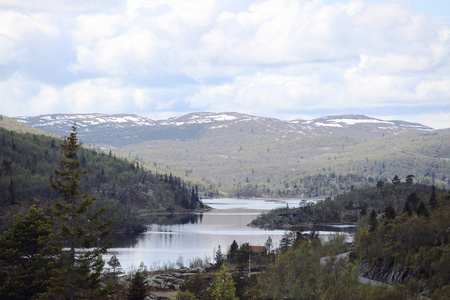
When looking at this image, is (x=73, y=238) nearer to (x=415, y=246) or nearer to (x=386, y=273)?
(x=386, y=273)

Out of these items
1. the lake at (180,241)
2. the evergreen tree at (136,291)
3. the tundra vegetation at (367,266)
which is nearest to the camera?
the evergreen tree at (136,291)

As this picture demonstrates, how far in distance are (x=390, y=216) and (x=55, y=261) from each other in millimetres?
49445

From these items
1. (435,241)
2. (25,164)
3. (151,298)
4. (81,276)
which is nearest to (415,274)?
(435,241)

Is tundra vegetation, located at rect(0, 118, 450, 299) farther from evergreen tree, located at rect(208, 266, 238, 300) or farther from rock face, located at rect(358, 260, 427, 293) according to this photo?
rock face, located at rect(358, 260, 427, 293)

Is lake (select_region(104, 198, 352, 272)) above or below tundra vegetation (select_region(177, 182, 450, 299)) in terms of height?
below

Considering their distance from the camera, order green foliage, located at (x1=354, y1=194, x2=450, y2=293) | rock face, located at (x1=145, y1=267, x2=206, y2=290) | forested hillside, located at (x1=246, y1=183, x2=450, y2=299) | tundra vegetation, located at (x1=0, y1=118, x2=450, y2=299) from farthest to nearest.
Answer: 1. rock face, located at (x1=145, y1=267, x2=206, y2=290)
2. green foliage, located at (x1=354, y1=194, x2=450, y2=293)
3. forested hillside, located at (x1=246, y1=183, x2=450, y2=299)
4. tundra vegetation, located at (x1=0, y1=118, x2=450, y2=299)

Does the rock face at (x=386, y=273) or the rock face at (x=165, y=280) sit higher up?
the rock face at (x=386, y=273)

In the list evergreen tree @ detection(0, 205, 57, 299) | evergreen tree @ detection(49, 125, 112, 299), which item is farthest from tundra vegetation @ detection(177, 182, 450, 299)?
evergreen tree @ detection(49, 125, 112, 299)

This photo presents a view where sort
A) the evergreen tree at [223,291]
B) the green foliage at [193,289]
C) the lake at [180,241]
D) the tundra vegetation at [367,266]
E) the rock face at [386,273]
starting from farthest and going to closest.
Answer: the lake at [180,241] → the rock face at [386,273] → the green foliage at [193,289] → the evergreen tree at [223,291] → the tundra vegetation at [367,266]

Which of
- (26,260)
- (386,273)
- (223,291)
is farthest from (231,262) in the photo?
(26,260)

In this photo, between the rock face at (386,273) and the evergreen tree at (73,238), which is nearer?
the evergreen tree at (73,238)

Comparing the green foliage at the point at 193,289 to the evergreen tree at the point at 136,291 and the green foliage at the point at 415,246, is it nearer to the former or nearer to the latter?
the evergreen tree at the point at 136,291

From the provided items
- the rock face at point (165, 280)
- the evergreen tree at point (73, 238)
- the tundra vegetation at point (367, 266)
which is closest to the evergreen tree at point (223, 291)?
the tundra vegetation at point (367, 266)

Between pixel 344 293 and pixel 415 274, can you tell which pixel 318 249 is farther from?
pixel 344 293
